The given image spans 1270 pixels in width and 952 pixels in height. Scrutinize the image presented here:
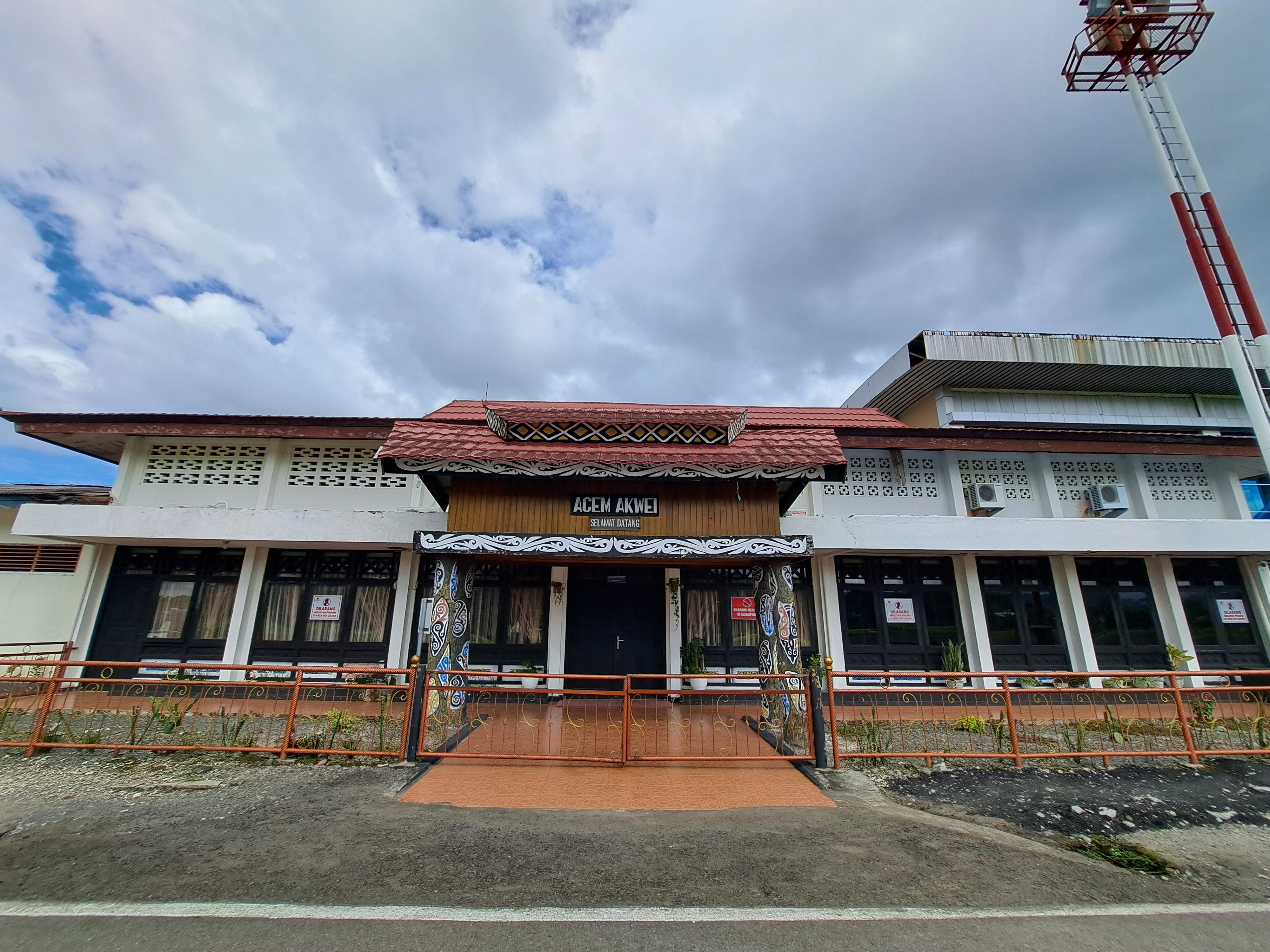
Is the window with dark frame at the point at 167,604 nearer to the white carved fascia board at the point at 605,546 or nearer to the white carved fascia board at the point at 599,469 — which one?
the white carved fascia board at the point at 599,469

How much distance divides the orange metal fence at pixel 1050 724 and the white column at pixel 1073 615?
152cm

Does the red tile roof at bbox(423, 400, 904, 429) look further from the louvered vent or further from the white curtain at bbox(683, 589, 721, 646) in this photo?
the louvered vent

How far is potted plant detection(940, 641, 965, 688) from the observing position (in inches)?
403

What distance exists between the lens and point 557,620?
10.2 m

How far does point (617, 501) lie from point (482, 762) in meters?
3.47

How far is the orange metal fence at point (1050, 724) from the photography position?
6.15 meters

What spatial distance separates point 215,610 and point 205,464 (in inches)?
115

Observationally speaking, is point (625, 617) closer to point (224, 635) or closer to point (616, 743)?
point (616, 743)

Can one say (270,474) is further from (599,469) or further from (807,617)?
(807,617)

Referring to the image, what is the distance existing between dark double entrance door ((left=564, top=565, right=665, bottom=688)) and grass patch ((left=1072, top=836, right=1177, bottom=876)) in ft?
22.4

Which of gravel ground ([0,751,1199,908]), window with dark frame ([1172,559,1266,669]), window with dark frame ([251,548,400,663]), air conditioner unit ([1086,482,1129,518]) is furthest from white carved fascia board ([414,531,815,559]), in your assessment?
window with dark frame ([1172,559,1266,669])

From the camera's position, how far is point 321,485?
34.5 ft

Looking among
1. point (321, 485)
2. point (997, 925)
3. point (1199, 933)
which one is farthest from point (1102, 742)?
point (321, 485)

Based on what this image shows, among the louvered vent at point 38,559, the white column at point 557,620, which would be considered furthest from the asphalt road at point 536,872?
the louvered vent at point 38,559
